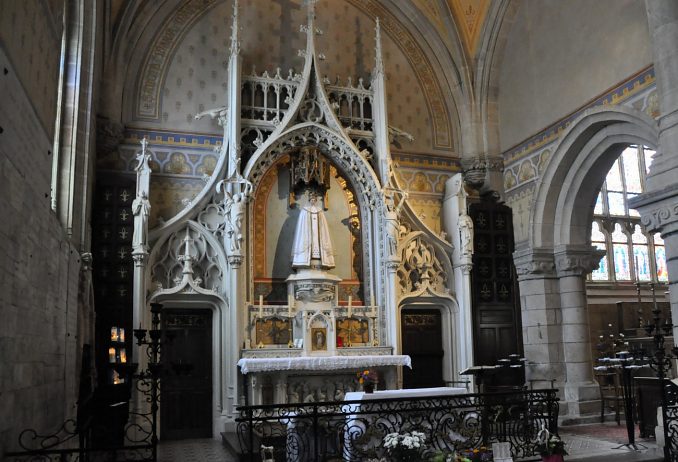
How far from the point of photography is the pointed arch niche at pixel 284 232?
1404 cm

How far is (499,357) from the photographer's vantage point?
1499 cm

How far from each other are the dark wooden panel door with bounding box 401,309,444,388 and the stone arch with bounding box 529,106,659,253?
291cm

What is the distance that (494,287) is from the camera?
15.4 m

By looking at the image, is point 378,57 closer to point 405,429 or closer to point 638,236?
point 405,429

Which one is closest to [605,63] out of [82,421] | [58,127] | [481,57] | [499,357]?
[481,57]

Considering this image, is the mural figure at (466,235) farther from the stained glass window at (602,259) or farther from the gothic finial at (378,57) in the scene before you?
the stained glass window at (602,259)

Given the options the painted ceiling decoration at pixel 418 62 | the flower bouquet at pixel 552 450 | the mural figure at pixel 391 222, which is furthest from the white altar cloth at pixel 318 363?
the painted ceiling decoration at pixel 418 62

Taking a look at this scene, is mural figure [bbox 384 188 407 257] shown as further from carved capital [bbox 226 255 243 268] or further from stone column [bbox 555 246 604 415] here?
stone column [bbox 555 246 604 415]

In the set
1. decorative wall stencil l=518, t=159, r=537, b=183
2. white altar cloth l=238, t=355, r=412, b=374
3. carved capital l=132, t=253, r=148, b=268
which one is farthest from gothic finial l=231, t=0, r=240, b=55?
decorative wall stencil l=518, t=159, r=537, b=183

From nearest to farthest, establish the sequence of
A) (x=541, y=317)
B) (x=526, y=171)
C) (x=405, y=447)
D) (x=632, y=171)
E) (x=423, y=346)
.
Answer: (x=405, y=447), (x=541, y=317), (x=423, y=346), (x=526, y=171), (x=632, y=171)

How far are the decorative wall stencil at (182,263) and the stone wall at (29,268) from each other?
4.01 meters

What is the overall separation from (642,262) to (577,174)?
7.01m

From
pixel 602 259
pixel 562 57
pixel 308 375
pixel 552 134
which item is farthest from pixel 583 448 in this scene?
pixel 602 259

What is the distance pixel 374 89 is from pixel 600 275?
350 inches
